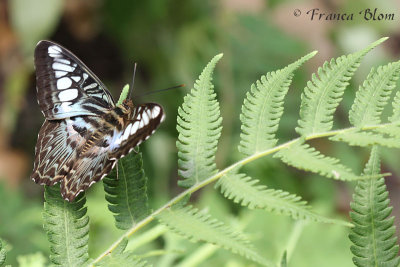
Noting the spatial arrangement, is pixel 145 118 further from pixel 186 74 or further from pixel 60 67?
pixel 186 74

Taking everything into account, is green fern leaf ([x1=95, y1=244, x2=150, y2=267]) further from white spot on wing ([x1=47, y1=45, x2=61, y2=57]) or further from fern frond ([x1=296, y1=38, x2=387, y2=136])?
white spot on wing ([x1=47, y1=45, x2=61, y2=57])

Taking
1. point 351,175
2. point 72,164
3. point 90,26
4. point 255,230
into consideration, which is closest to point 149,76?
point 90,26

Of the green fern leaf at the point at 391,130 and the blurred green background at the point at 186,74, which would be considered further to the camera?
the blurred green background at the point at 186,74

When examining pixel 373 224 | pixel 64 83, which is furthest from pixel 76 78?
pixel 373 224

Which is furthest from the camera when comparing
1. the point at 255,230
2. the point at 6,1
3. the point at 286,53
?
the point at 6,1

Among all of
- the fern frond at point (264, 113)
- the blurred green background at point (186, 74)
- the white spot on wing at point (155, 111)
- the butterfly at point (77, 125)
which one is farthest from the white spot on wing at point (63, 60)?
the blurred green background at point (186, 74)

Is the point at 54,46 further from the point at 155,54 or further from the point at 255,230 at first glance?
the point at 155,54

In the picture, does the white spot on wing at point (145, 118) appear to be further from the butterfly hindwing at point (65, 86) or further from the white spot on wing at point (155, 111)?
the butterfly hindwing at point (65, 86)
